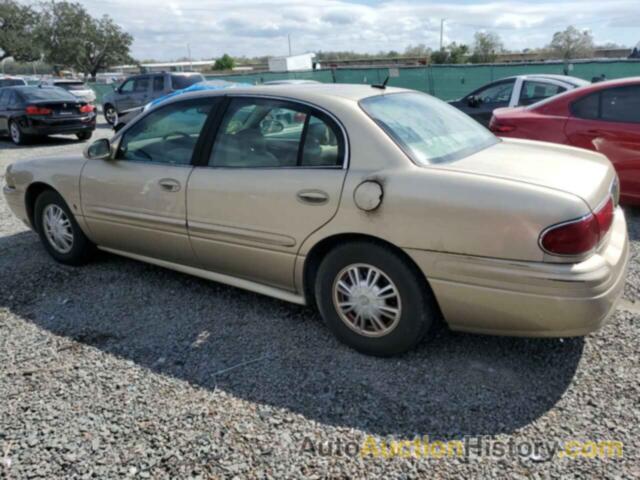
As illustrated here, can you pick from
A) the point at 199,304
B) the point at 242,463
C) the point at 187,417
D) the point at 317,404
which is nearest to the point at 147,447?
the point at 187,417

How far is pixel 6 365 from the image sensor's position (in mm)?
3109

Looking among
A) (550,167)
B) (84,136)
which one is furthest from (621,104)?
(84,136)

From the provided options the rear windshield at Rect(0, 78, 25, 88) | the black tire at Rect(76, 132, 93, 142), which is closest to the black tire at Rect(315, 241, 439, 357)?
the black tire at Rect(76, 132, 93, 142)

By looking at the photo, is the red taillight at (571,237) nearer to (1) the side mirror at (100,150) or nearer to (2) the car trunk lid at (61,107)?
(1) the side mirror at (100,150)

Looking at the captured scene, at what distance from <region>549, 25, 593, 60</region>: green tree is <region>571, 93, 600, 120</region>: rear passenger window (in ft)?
161

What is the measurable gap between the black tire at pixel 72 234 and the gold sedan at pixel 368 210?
0.35m

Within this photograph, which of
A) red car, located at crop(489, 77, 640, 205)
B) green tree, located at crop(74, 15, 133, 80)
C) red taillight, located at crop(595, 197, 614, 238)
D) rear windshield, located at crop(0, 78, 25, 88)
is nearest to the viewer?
red taillight, located at crop(595, 197, 614, 238)

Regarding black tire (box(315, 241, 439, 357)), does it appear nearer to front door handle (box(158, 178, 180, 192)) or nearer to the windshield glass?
the windshield glass

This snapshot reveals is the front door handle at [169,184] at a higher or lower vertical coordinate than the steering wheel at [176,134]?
lower

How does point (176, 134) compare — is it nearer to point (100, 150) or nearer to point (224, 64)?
point (100, 150)

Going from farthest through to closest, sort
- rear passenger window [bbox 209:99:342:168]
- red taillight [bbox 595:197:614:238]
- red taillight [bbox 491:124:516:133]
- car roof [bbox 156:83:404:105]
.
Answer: red taillight [bbox 491:124:516:133] < car roof [bbox 156:83:404:105] < rear passenger window [bbox 209:99:342:168] < red taillight [bbox 595:197:614:238]

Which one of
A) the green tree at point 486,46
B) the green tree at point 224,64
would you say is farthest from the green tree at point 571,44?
the green tree at point 224,64

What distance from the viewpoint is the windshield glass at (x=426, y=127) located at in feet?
9.61

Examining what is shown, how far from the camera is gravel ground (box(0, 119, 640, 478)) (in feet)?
7.51
